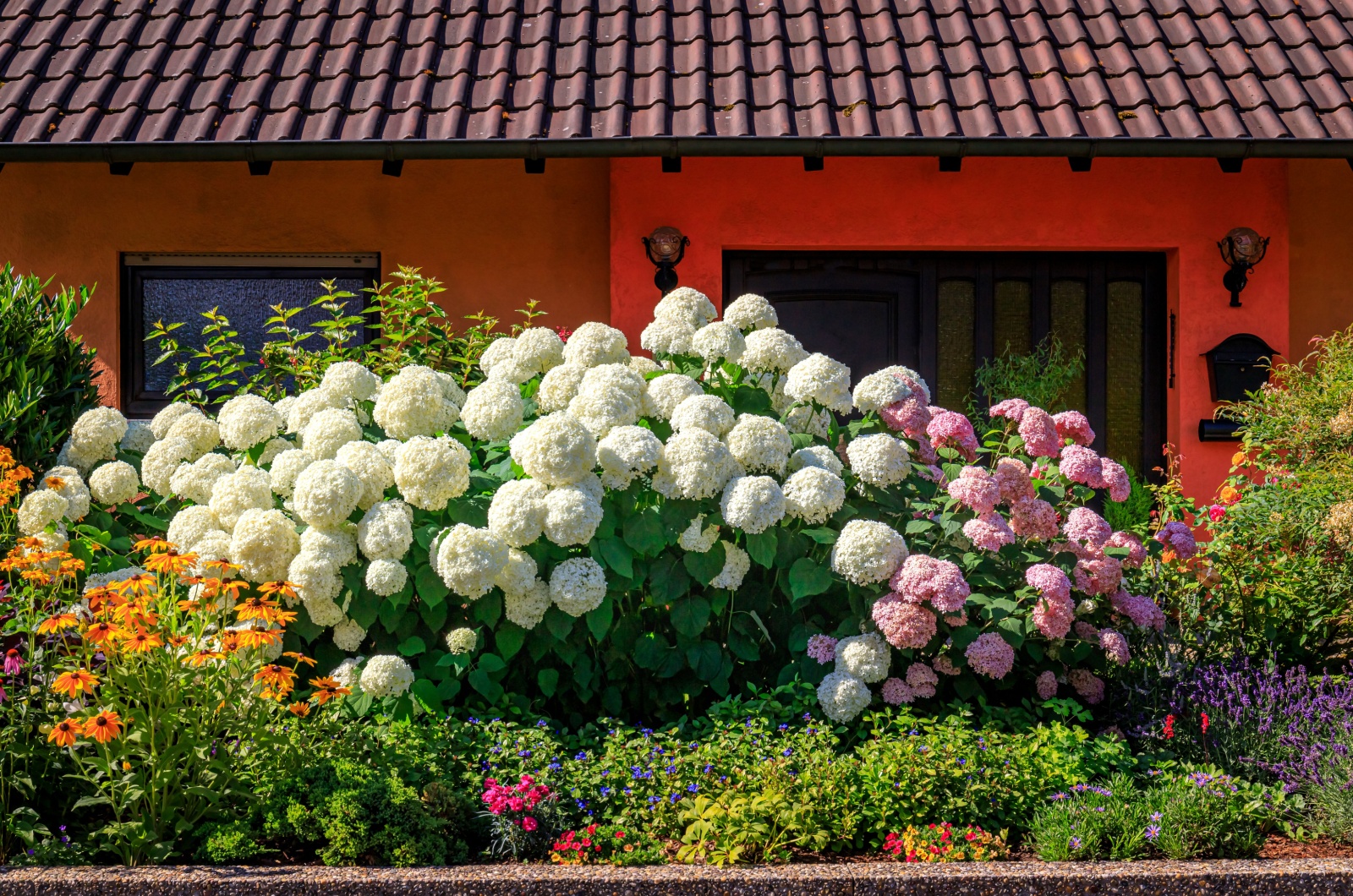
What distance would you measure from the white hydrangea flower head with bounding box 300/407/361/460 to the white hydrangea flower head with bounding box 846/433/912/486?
62.4 inches

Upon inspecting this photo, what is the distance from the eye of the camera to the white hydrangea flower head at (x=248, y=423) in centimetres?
384

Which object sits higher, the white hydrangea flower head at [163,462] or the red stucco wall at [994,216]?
the red stucco wall at [994,216]

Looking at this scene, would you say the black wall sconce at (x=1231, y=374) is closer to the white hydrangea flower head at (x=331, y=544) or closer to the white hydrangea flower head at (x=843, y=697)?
the white hydrangea flower head at (x=843, y=697)

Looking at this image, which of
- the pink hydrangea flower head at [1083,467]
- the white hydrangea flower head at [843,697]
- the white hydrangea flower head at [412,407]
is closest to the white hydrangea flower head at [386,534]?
the white hydrangea flower head at [412,407]

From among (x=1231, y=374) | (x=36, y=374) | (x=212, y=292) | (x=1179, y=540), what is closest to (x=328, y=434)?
(x=36, y=374)

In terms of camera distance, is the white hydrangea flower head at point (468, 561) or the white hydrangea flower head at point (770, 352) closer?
the white hydrangea flower head at point (468, 561)

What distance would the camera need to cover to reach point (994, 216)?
20.9ft

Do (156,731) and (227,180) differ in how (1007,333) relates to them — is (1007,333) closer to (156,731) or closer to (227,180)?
(227,180)

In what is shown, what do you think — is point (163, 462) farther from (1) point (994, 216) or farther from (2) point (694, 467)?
(1) point (994, 216)

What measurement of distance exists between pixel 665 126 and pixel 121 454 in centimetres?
272

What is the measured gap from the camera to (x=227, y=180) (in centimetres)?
665

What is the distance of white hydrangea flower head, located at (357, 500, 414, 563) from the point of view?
3484 millimetres

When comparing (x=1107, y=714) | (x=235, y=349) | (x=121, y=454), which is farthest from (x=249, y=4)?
Answer: (x=1107, y=714)

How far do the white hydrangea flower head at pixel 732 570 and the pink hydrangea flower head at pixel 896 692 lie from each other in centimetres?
55
